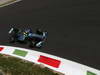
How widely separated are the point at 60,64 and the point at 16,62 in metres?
1.72

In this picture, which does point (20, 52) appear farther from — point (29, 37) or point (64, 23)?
point (64, 23)

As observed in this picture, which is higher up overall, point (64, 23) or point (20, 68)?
point (64, 23)

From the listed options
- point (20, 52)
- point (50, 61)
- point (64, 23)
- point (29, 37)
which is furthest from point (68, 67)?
point (64, 23)

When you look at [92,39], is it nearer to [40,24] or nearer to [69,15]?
[69,15]

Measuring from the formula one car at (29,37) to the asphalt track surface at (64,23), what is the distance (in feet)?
0.80

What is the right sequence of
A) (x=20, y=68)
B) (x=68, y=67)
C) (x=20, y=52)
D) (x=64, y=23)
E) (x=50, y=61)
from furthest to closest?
(x=64, y=23)
(x=20, y=52)
(x=50, y=61)
(x=20, y=68)
(x=68, y=67)

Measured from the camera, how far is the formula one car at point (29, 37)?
9336 mm

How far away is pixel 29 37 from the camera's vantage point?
952 cm

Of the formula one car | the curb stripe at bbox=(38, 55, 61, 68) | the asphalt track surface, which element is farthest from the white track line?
the formula one car

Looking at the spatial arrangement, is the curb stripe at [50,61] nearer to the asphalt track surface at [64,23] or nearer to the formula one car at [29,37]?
the asphalt track surface at [64,23]

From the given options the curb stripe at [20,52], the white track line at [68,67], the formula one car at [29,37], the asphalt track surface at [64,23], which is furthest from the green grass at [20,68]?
the formula one car at [29,37]

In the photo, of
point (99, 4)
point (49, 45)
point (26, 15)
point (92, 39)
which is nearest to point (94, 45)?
point (92, 39)

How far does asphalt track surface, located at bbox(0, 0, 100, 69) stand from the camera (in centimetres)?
841

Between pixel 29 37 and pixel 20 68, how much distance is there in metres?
2.12
